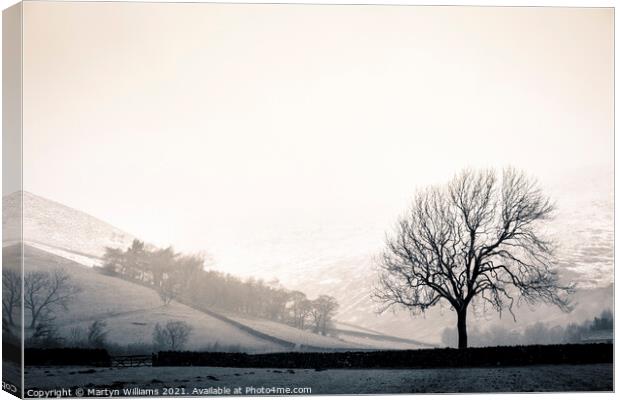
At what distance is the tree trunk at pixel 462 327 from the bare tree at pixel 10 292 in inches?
401

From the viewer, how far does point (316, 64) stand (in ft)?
94.8

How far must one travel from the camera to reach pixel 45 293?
27.5 metres

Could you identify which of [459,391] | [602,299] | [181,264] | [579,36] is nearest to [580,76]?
[579,36]

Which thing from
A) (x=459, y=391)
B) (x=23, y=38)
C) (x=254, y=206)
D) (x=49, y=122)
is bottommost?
(x=459, y=391)

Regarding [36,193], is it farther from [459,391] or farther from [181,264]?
[459,391]

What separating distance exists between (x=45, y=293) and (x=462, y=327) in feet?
31.9

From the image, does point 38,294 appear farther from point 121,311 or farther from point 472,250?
point 472,250

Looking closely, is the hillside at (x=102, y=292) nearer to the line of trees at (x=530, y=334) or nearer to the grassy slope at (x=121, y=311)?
the grassy slope at (x=121, y=311)

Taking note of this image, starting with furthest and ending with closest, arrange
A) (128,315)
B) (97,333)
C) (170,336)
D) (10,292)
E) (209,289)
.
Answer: (209,289), (170,336), (128,315), (97,333), (10,292)

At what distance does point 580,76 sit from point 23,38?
42.8ft

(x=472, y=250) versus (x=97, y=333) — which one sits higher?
(x=472, y=250)

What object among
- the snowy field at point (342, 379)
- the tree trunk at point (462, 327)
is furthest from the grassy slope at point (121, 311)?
the tree trunk at point (462, 327)

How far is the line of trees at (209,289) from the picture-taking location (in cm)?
2824

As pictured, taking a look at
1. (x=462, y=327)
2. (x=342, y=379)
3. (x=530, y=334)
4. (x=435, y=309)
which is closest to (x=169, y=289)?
(x=342, y=379)
